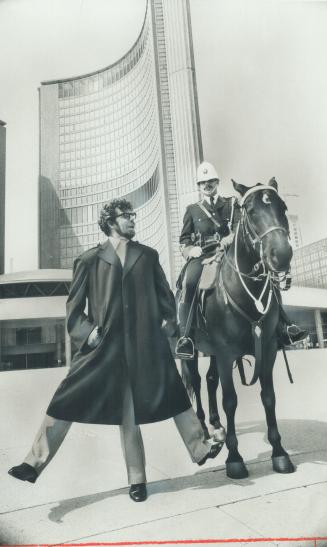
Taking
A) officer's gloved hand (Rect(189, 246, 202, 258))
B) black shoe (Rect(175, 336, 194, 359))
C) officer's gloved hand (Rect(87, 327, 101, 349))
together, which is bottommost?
black shoe (Rect(175, 336, 194, 359))

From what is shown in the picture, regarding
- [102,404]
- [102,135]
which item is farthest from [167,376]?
[102,135]

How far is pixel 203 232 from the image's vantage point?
3.58 m

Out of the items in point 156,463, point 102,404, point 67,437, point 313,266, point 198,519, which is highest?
point 313,266

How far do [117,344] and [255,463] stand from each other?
135 cm

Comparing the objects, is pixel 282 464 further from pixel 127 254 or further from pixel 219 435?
pixel 127 254

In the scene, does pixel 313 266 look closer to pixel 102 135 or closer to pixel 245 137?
pixel 245 137

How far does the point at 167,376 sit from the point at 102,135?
6.40 feet

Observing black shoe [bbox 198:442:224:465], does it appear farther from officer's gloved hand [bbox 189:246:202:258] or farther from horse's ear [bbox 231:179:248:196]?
horse's ear [bbox 231:179:248:196]

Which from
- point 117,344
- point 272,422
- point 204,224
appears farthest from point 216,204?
point 272,422

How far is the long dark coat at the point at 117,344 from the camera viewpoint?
2811 mm

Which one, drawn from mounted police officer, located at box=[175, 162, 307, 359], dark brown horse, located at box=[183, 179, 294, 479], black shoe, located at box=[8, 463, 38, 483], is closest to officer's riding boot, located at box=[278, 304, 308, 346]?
mounted police officer, located at box=[175, 162, 307, 359]

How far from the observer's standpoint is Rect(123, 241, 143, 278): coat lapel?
118 inches

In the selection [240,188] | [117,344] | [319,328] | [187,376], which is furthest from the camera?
[319,328]

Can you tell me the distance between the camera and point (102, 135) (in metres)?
3.46
